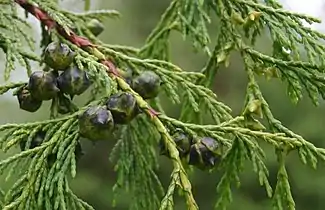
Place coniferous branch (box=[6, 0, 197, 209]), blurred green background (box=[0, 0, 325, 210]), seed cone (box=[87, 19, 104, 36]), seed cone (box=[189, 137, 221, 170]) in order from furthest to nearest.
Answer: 1. blurred green background (box=[0, 0, 325, 210])
2. seed cone (box=[87, 19, 104, 36])
3. seed cone (box=[189, 137, 221, 170])
4. coniferous branch (box=[6, 0, 197, 209])

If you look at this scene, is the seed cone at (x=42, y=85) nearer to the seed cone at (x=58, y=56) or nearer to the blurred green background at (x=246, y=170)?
the seed cone at (x=58, y=56)

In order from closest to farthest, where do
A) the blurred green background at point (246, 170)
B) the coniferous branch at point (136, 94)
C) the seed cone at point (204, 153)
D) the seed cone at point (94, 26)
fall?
the coniferous branch at point (136, 94) < the seed cone at point (204, 153) < the seed cone at point (94, 26) < the blurred green background at point (246, 170)

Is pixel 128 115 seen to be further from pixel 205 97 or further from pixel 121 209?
pixel 121 209

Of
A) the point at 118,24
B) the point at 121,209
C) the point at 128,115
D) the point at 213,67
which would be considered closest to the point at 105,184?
the point at 121,209

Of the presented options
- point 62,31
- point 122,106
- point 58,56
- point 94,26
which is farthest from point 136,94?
point 94,26

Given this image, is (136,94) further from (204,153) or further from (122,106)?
(204,153)

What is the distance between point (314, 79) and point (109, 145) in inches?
305

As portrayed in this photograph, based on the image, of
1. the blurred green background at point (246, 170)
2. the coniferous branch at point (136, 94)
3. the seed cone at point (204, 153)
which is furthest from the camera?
the blurred green background at point (246, 170)

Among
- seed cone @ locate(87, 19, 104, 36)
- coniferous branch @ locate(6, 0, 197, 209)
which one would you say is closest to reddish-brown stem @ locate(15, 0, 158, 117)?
coniferous branch @ locate(6, 0, 197, 209)

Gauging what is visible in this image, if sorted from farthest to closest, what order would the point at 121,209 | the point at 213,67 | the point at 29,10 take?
the point at 121,209 < the point at 213,67 < the point at 29,10

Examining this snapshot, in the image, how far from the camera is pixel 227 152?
5.92 feet

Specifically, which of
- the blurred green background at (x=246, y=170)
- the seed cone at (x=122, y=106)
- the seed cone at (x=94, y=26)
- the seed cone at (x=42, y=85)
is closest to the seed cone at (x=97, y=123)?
the seed cone at (x=122, y=106)

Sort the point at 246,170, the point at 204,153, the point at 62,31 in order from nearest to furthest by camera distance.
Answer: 1. the point at 204,153
2. the point at 62,31
3. the point at 246,170

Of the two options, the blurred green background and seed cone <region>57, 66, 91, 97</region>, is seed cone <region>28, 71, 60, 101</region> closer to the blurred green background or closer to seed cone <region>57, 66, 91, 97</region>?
seed cone <region>57, 66, 91, 97</region>
